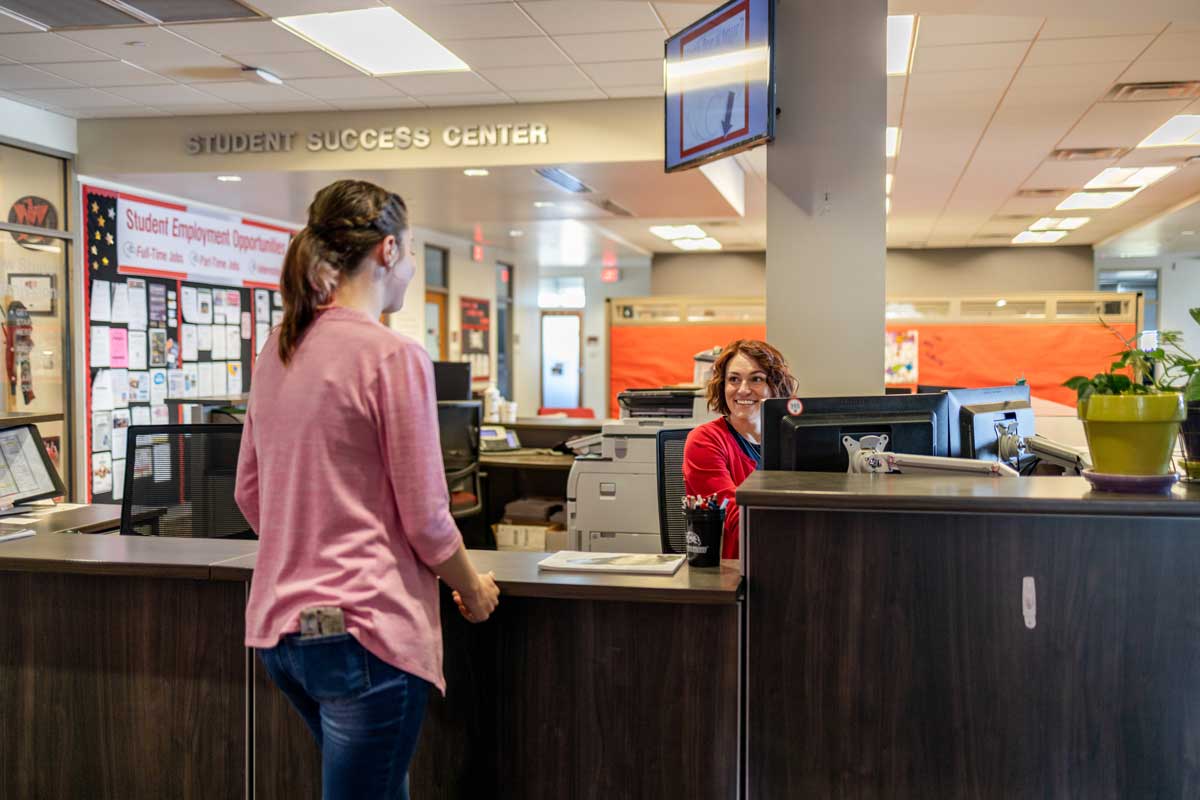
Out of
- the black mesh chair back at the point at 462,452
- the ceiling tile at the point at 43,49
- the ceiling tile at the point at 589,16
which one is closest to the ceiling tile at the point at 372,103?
the ceiling tile at the point at 43,49

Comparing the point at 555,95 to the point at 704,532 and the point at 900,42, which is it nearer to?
the point at 900,42

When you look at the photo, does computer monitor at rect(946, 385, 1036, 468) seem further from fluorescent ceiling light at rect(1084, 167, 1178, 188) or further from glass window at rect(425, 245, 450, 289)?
glass window at rect(425, 245, 450, 289)

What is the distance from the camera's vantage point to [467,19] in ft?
14.9

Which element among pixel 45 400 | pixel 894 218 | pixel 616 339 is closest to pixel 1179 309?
pixel 894 218

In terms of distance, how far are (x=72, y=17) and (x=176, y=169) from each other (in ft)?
6.60

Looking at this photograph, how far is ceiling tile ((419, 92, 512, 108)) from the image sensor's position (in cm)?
593

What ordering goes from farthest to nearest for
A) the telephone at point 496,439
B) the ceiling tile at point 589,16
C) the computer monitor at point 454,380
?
the computer monitor at point 454,380
the telephone at point 496,439
the ceiling tile at point 589,16

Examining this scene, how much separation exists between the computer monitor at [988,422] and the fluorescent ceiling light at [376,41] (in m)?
3.24

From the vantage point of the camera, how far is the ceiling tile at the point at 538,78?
5341mm

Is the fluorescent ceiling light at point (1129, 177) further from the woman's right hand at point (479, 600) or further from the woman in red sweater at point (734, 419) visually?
the woman's right hand at point (479, 600)

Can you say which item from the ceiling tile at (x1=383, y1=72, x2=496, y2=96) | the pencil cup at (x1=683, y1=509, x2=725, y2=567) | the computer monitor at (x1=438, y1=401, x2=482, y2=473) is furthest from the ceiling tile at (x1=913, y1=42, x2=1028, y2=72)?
the pencil cup at (x1=683, y1=509, x2=725, y2=567)

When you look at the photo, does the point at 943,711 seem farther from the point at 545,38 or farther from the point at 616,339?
the point at 616,339

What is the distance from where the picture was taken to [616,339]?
11508 mm

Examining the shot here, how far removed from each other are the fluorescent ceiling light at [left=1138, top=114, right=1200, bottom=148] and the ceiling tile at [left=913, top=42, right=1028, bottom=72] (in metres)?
1.93
